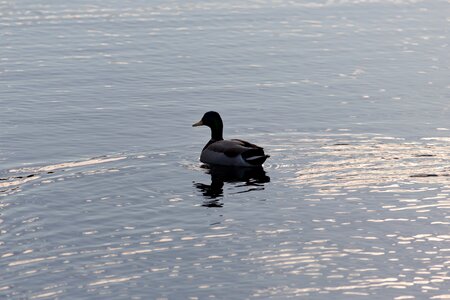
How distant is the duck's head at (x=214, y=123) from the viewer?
3262 cm

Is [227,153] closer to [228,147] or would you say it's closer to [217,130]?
[228,147]

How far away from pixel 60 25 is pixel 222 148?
1989 centimetres

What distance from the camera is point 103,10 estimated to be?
171 ft

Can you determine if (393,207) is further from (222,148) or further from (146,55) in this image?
(146,55)

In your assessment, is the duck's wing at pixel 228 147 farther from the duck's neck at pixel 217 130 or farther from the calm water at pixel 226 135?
the duck's neck at pixel 217 130

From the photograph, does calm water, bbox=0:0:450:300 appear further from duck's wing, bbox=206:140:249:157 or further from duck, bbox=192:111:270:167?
duck's wing, bbox=206:140:249:157

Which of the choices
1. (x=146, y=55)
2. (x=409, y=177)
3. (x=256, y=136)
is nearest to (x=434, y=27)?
(x=146, y=55)

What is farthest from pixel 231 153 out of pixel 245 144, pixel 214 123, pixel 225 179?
pixel 214 123

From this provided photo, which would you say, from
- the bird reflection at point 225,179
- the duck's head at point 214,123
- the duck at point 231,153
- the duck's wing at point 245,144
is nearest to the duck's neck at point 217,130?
the duck's head at point 214,123

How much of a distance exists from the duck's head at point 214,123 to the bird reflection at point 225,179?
206cm

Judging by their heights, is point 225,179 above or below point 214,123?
below

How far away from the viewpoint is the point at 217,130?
32.8 metres

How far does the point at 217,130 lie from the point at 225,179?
337cm

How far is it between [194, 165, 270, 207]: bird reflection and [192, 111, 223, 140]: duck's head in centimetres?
206
